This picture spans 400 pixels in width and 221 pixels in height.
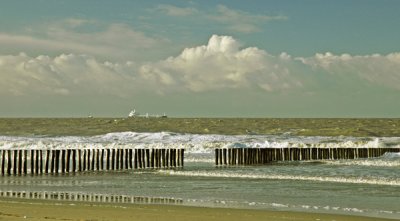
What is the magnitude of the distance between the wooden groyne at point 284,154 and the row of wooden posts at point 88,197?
646 inches

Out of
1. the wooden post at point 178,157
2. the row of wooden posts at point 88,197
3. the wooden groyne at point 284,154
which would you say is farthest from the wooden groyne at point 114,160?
the row of wooden posts at point 88,197

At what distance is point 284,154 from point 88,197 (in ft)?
71.6

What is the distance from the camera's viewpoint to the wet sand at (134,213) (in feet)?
40.3

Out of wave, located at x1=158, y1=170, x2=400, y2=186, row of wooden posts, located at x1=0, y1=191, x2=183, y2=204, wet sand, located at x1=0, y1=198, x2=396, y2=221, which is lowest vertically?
wave, located at x1=158, y1=170, x2=400, y2=186

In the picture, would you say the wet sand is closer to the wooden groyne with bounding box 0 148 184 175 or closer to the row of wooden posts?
the row of wooden posts

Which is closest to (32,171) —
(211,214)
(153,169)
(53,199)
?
(153,169)

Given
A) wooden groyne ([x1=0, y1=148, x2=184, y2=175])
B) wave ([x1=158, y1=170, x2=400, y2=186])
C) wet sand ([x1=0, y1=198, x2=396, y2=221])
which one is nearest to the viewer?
wet sand ([x1=0, y1=198, x2=396, y2=221])

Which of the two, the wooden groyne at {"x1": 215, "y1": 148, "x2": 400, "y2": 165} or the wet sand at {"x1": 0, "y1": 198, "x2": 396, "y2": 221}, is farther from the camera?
the wooden groyne at {"x1": 215, "y1": 148, "x2": 400, "y2": 165}

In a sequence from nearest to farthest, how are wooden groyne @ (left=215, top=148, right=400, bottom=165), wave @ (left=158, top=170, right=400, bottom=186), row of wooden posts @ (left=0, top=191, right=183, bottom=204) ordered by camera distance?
row of wooden posts @ (left=0, top=191, right=183, bottom=204), wave @ (left=158, top=170, right=400, bottom=186), wooden groyne @ (left=215, top=148, right=400, bottom=165)

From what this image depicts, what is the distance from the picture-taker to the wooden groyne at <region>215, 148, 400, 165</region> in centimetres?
3393

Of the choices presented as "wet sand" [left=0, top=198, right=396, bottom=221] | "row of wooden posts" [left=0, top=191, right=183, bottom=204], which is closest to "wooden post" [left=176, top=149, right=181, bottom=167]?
"row of wooden posts" [left=0, top=191, right=183, bottom=204]

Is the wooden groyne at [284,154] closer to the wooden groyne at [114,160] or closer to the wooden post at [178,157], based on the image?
the wooden post at [178,157]

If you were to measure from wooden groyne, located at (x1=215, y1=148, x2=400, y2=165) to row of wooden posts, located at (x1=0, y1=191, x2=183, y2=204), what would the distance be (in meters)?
16.4

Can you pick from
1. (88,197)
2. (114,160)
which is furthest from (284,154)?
(88,197)
